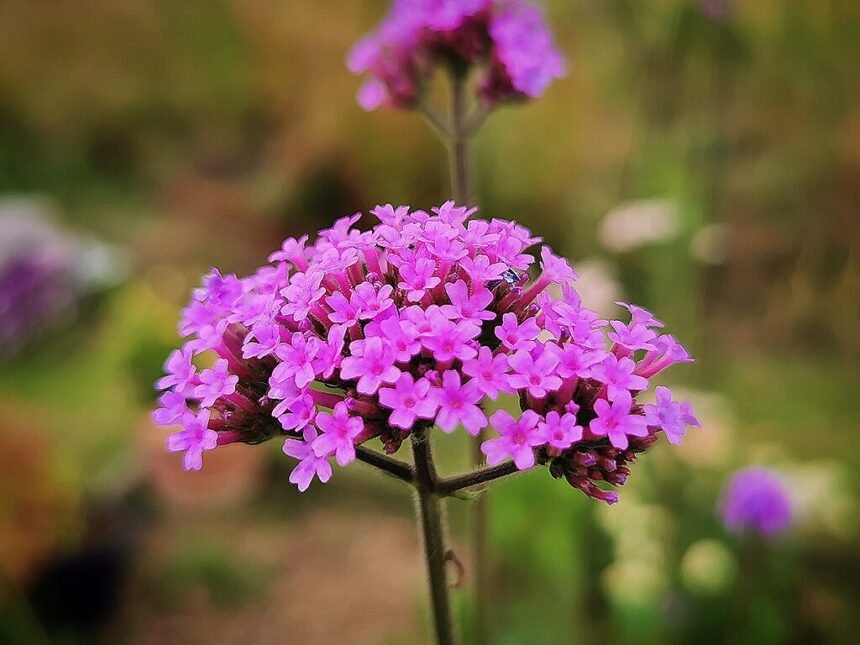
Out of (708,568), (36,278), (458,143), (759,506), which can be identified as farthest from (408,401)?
(36,278)

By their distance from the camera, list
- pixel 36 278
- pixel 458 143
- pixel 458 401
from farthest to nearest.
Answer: pixel 36 278 < pixel 458 143 < pixel 458 401

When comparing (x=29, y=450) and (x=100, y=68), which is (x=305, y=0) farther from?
(x=29, y=450)

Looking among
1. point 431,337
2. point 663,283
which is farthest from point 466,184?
point 663,283

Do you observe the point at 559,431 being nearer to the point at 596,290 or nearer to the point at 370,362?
the point at 370,362

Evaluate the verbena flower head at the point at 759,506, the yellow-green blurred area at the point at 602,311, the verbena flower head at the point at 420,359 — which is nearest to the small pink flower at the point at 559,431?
the verbena flower head at the point at 420,359

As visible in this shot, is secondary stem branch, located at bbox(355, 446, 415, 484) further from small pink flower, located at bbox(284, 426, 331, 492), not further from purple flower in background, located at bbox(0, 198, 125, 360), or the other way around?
purple flower in background, located at bbox(0, 198, 125, 360)

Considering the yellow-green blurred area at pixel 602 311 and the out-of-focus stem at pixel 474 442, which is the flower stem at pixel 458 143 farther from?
the yellow-green blurred area at pixel 602 311

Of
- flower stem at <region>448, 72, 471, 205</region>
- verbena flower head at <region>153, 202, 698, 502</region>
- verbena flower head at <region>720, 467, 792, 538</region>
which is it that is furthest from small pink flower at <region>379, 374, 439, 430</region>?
verbena flower head at <region>720, 467, 792, 538</region>
